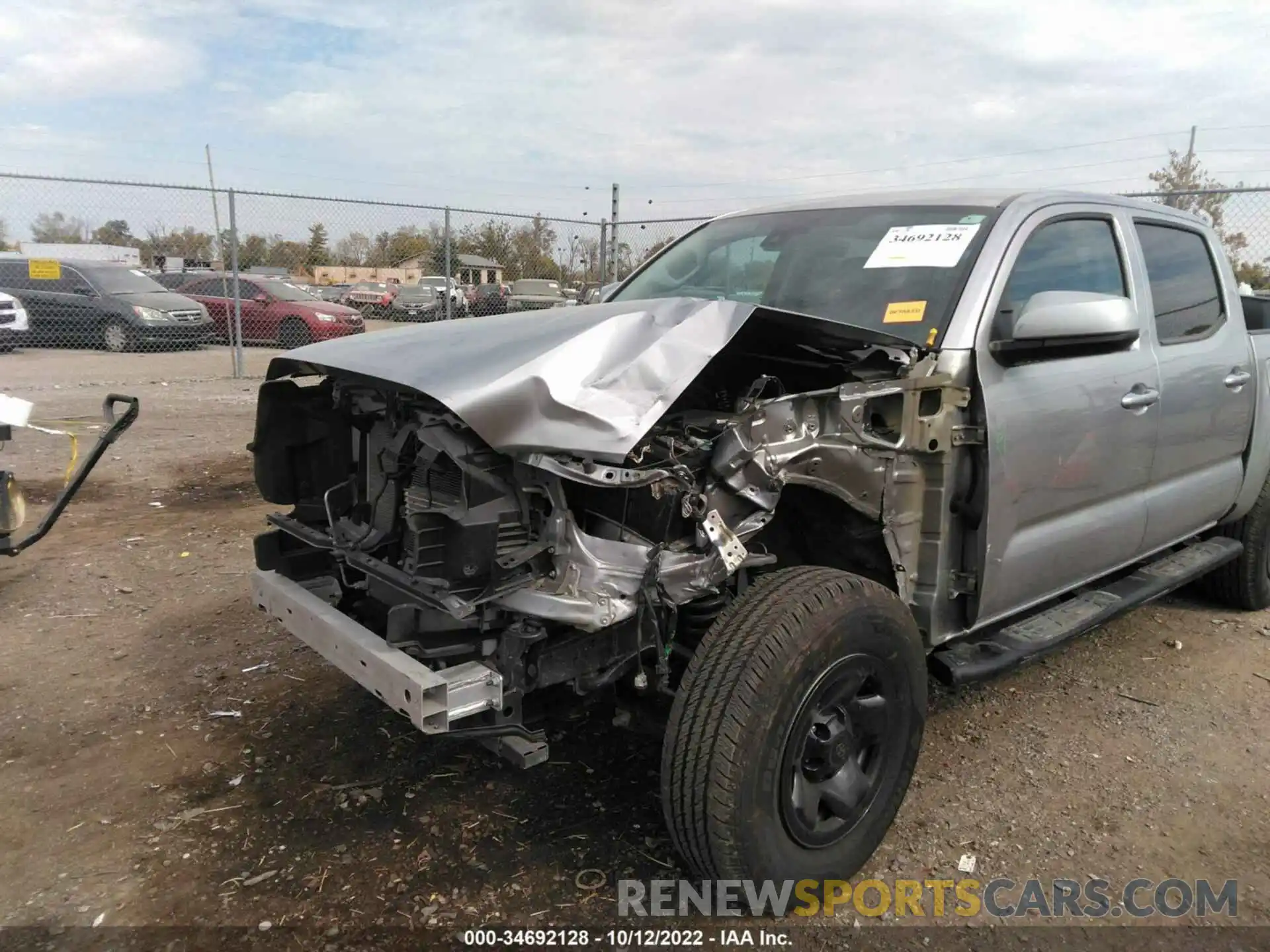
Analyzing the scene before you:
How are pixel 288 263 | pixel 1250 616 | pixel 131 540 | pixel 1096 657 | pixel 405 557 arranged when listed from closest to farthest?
pixel 405 557 < pixel 1096 657 < pixel 1250 616 < pixel 131 540 < pixel 288 263

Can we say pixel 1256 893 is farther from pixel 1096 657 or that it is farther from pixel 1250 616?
pixel 1250 616

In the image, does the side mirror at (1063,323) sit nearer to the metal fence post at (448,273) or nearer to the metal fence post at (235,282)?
the metal fence post at (448,273)

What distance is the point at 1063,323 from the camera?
2.81 m

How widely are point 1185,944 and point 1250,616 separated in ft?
9.84

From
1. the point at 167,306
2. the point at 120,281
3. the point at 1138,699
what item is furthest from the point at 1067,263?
the point at 120,281

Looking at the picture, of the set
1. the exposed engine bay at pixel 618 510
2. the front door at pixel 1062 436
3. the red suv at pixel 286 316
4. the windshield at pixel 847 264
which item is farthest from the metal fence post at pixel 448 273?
the front door at pixel 1062 436

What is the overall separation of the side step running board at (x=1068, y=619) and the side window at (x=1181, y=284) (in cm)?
102

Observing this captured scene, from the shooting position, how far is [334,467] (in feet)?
10.8

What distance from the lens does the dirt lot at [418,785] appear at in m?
2.57

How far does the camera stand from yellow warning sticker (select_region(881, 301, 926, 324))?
299cm

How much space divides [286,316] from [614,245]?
19.9 feet

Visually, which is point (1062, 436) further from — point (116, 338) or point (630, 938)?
point (116, 338)

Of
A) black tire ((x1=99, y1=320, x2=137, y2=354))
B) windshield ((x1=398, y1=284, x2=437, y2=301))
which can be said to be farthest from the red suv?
black tire ((x1=99, y1=320, x2=137, y2=354))

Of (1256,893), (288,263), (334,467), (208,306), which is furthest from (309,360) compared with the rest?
(288,263)
